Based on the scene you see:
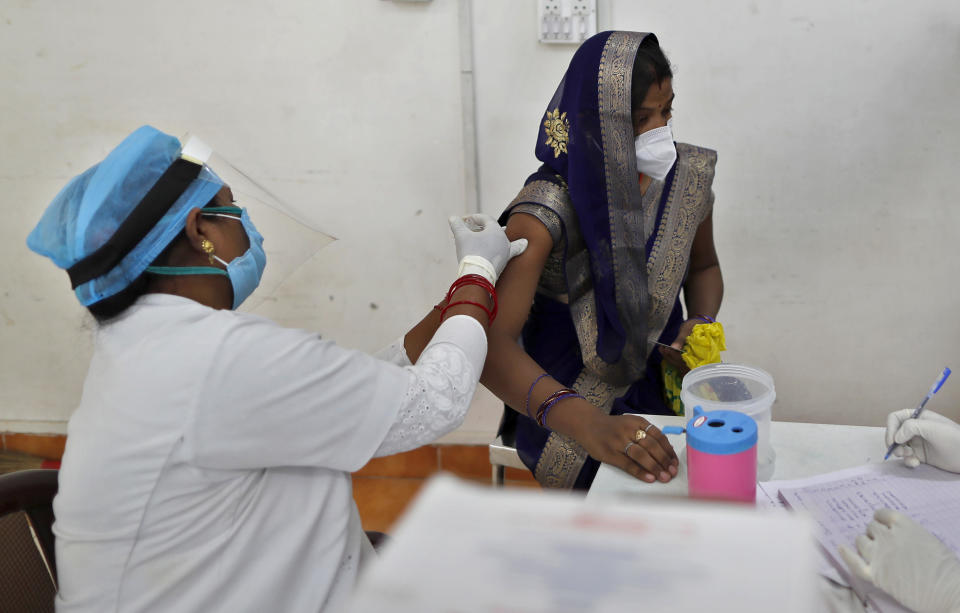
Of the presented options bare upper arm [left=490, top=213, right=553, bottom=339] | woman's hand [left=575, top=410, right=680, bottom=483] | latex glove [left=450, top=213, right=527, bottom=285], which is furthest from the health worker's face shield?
woman's hand [left=575, top=410, right=680, bottom=483]

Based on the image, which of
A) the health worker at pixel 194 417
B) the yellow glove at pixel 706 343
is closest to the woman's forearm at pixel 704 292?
the yellow glove at pixel 706 343

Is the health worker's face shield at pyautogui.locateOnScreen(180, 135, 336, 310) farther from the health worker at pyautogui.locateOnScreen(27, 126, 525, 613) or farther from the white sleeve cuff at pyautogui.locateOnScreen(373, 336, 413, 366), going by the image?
the white sleeve cuff at pyautogui.locateOnScreen(373, 336, 413, 366)

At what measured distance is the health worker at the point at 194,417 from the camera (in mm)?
885

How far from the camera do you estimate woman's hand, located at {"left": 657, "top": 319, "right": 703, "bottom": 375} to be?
61.7 inches

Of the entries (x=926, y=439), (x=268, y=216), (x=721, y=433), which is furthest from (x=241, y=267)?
(x=926, y=439)

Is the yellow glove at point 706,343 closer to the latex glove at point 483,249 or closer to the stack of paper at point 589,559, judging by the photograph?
the latex glove at point 483,249

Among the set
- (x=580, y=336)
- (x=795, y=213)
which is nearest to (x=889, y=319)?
(x=795, y=213)

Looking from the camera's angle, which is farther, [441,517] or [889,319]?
[889,319]

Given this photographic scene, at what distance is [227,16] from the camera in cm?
229

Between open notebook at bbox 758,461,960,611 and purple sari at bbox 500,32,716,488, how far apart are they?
0.53m

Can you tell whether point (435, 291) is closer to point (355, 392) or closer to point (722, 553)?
point (355, 392)

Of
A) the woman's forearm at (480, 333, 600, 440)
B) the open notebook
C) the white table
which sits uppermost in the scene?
the woman's forearm at (480, 333, 600, 440)

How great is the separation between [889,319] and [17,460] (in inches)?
121

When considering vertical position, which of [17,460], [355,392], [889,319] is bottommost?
[17,460]
